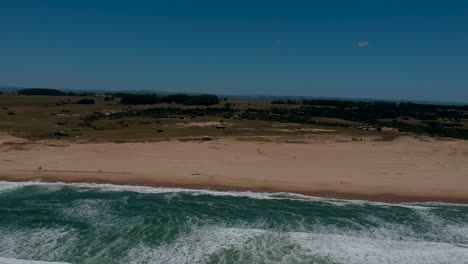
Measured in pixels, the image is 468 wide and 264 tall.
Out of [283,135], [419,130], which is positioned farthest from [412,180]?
[419,130]

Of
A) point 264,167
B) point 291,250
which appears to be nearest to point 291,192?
point 264,167

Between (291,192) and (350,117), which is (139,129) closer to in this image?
(291,192)

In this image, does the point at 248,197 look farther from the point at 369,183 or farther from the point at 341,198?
the point at 369,183

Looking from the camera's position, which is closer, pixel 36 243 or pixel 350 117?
pixel 36 243

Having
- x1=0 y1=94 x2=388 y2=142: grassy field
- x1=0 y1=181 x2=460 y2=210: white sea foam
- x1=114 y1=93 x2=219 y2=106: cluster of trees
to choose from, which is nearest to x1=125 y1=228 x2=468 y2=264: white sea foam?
x1=0 y1=181 x2=460 y2=210: white sea foam

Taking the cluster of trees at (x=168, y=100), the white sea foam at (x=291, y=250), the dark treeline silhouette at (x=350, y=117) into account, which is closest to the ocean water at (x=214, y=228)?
the white sea foam at (x=291, y=250)
